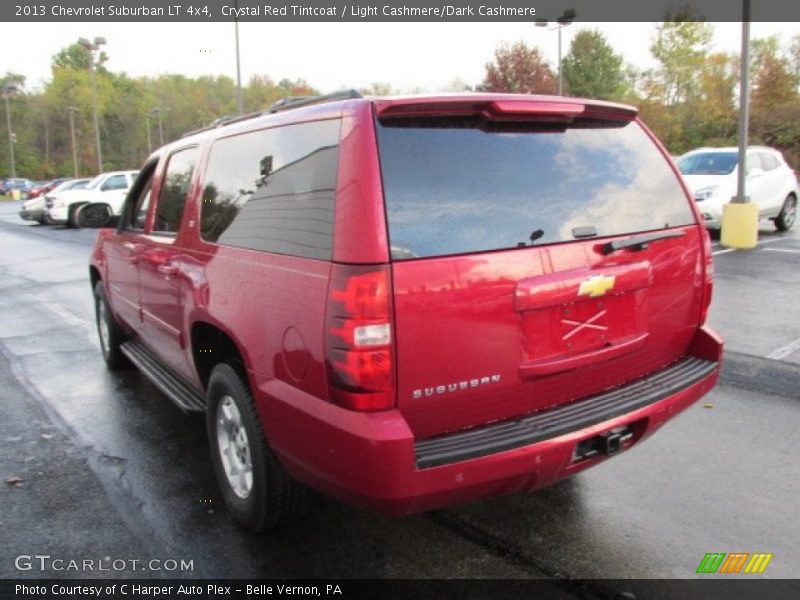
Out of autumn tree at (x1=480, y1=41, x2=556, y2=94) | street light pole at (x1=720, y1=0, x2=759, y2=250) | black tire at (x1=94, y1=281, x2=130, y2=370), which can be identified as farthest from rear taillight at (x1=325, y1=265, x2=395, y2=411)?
autumn tree at (x1=480, y1=41, x2=556, y2=94)

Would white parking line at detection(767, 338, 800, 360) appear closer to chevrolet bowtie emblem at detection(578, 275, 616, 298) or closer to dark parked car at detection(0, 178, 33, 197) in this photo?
chevrolet bowtie emblem at detection(578, 275, 616, 298)

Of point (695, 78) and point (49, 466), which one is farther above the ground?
point (695, 78)

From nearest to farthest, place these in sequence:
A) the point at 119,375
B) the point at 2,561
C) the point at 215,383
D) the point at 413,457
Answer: the point at 413,457
the point at 2,561
the point at 215,383
the point at 119,375

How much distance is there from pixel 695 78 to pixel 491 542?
53712 millimetres

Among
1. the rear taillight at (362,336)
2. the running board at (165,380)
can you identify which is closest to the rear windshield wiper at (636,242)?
the rear taillight at (362,336)

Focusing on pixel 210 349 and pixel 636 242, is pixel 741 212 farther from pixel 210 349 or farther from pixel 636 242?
pixel 210 349

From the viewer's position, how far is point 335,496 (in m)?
2.56

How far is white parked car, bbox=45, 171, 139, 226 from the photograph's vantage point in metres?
22.6

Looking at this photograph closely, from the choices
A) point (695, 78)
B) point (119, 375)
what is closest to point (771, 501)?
point (119, 375)

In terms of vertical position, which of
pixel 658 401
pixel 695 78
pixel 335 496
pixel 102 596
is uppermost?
pixel 695 78

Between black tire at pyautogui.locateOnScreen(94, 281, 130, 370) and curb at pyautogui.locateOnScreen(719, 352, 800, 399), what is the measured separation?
4.91 metres

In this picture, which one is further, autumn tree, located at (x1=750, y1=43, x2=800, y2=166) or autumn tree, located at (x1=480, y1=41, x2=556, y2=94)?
autumn tree, located at (x1=480, y1=41, x2=556, y2=94)

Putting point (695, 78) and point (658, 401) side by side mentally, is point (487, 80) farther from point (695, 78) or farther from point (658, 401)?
point (658, 401)

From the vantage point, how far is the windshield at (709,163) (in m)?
13.2
